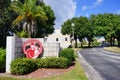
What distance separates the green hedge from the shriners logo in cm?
97

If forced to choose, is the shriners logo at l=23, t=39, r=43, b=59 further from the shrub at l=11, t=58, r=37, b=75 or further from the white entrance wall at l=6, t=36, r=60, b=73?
the shrub at l=11, t=58, r=37, b=75

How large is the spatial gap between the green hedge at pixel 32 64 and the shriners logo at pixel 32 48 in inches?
38.0

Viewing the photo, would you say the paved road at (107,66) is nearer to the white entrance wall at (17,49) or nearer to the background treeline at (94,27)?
A: the white entrance wall at (17,49)

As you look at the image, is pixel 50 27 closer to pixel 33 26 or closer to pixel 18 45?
pixel 33 26

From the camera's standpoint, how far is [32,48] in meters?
16.2

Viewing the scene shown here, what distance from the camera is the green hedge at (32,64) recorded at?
42.8 ft

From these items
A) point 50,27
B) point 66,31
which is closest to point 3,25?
point 50,27

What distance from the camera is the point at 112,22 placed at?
80.4 m

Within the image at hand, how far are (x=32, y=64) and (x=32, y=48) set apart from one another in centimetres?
205

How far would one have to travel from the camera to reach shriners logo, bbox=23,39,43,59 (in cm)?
1592

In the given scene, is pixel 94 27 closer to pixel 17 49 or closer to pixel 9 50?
pixel 17 49

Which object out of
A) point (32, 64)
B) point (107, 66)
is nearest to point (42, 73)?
point (32, 64)

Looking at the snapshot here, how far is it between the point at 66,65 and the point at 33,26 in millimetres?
18111

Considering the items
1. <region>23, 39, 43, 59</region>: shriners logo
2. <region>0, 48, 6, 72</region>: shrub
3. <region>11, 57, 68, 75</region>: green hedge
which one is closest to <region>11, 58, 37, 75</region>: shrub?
<region>11, 57, 68, 75</region>: green hedge
